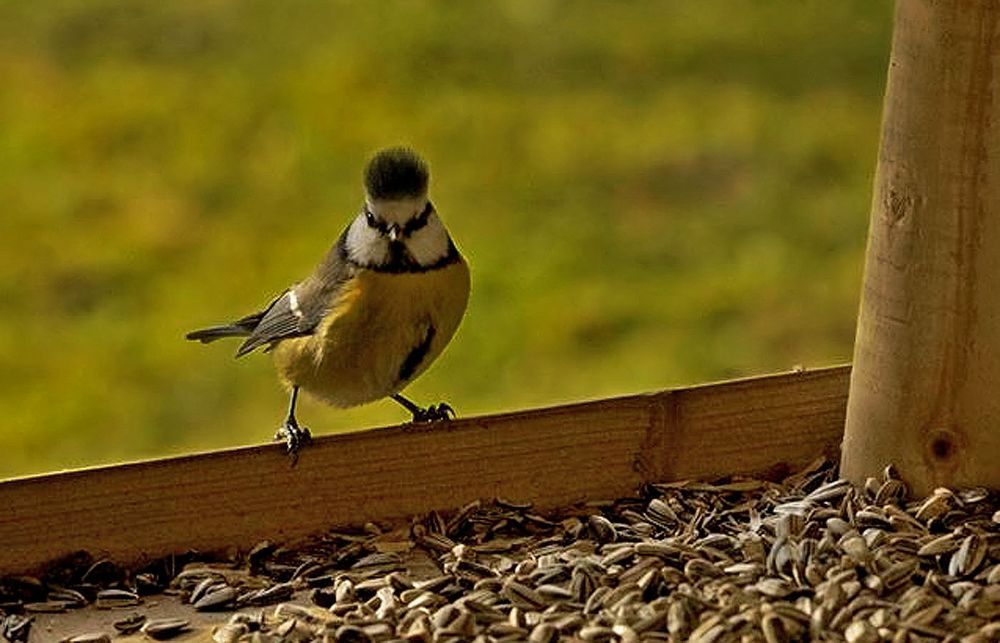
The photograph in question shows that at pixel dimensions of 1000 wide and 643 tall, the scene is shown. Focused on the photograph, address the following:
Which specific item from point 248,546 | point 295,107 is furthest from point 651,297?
point 248,546

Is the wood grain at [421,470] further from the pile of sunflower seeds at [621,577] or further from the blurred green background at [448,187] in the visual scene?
the blurred green background at [448,187]

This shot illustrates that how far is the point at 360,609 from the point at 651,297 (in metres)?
2.11

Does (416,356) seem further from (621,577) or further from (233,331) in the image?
(621,577)

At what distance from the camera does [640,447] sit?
2492 millimetres

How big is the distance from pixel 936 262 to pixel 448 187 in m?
2.13

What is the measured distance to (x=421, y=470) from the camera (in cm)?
239

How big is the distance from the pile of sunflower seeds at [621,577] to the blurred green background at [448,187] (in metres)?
1.43

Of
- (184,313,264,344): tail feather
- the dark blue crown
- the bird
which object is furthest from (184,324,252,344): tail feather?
the dark blue crown

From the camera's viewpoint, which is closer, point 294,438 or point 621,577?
point 621,577

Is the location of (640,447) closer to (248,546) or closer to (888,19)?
(248,546)

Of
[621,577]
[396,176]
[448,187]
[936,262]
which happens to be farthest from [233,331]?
[448,187]

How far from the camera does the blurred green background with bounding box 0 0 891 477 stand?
12.9ft

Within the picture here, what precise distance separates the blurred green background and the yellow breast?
3.76 ft

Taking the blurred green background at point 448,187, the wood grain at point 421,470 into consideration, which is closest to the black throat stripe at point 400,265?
the wood grain at point 421,470
